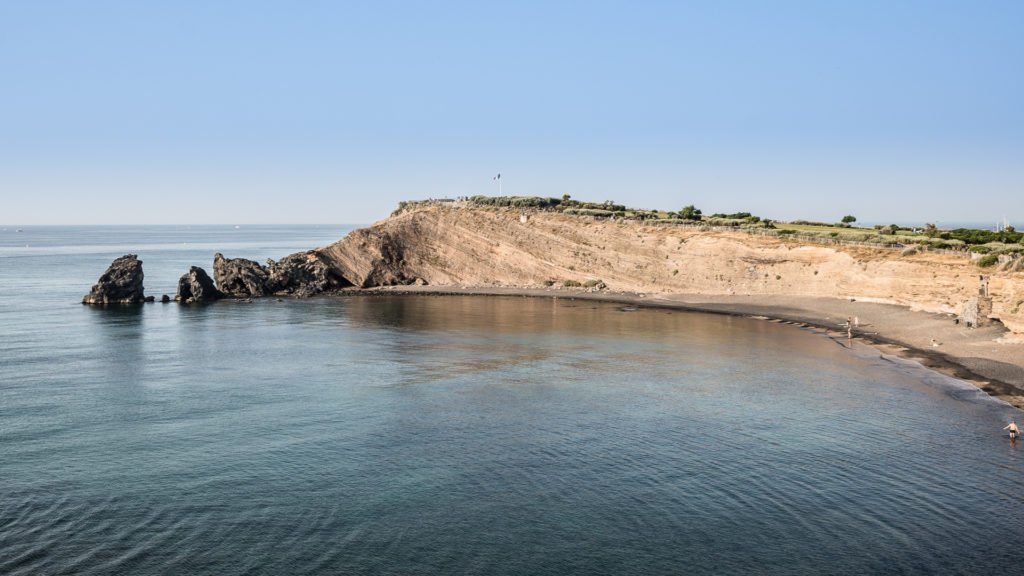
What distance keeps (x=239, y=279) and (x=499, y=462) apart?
79943 millimetres

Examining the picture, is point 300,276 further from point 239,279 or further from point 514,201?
point 514,201

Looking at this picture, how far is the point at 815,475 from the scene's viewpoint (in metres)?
31.3

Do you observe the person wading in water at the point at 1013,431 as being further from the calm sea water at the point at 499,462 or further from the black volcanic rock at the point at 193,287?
the black volcanic rock at the point at 193,287

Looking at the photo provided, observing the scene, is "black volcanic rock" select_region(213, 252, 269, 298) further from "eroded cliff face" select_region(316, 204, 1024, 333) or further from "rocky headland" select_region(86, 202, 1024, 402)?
"eroded cliff face" select_region(316, 204, 1024, 333)

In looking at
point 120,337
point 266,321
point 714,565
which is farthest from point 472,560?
point 266,321

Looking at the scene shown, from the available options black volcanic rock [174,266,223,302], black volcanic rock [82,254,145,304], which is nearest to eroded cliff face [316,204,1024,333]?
black volcanic rock [174,266,223,302]

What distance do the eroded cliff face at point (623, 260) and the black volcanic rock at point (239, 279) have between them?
11044 millimetres

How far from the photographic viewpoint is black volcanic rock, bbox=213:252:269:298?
10325cm

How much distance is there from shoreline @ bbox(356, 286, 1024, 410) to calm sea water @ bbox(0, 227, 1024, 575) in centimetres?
277

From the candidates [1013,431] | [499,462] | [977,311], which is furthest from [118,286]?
[1013,431]

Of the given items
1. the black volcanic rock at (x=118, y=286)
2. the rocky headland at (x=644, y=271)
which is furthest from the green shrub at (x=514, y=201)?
the black volcanic rock at (x=118, y=286)

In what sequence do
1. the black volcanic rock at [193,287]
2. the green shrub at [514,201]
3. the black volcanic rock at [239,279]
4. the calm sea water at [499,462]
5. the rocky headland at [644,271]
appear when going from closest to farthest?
the calm sea water at [499,462] < the rocky headland at [644,271] < the black volcanic rock at [193,287] < the black volcanic rock at [239,279] < the green shrub at [514,201]

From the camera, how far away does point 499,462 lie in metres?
32.9

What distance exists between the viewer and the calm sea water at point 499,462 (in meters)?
24.2
